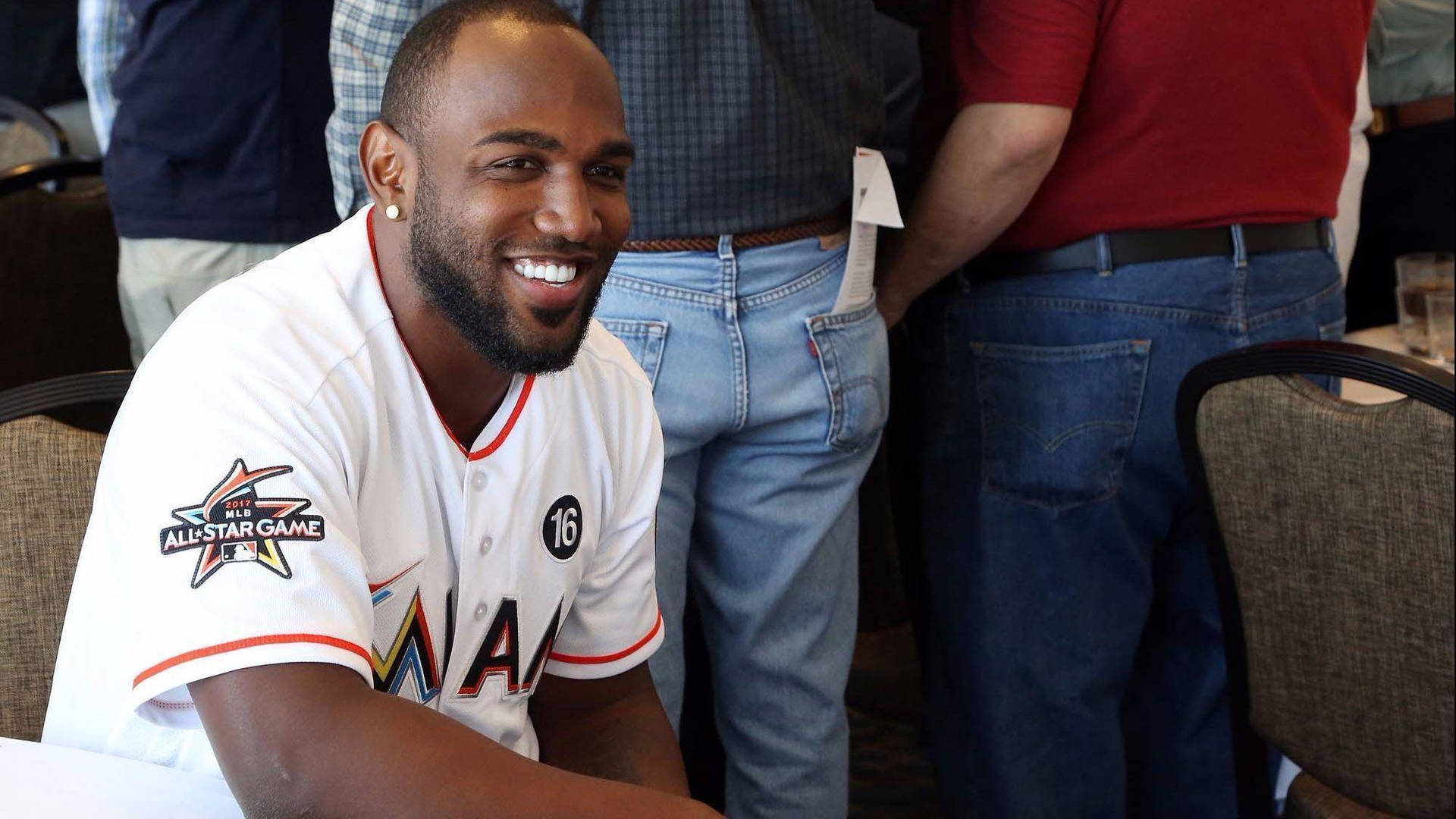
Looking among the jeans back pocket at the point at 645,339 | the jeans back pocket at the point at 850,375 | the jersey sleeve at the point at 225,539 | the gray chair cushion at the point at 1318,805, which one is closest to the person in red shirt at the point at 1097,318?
the jeans back pocket at the point at 850,375

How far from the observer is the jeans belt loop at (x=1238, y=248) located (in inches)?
78.2

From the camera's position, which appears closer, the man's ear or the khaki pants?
the man's ear

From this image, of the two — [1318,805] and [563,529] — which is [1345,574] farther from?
[563,529]

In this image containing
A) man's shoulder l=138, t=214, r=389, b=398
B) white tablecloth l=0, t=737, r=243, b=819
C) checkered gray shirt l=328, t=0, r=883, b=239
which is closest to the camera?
white tablecloth l=0, t=737, r=243, b=819

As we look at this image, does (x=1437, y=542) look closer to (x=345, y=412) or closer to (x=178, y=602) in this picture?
(x=345, y=412)

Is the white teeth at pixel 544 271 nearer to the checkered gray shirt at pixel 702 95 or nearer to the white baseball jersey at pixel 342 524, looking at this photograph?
the white baseball jersey at pixel 342 524

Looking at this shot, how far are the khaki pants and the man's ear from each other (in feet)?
3.17

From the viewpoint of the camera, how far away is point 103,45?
235 centimetres

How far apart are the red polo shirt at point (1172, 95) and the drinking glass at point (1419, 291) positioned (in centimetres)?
73

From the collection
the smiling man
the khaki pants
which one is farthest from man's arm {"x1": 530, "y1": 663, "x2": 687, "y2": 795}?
the khaki pants

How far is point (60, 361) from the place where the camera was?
107 inches

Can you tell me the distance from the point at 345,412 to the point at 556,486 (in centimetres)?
27

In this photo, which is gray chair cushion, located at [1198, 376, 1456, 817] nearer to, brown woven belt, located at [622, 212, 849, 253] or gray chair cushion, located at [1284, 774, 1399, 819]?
gray chair cushion, located at [1284, 774, 1399, 819]

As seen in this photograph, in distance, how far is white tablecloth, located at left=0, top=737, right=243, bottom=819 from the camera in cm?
94
